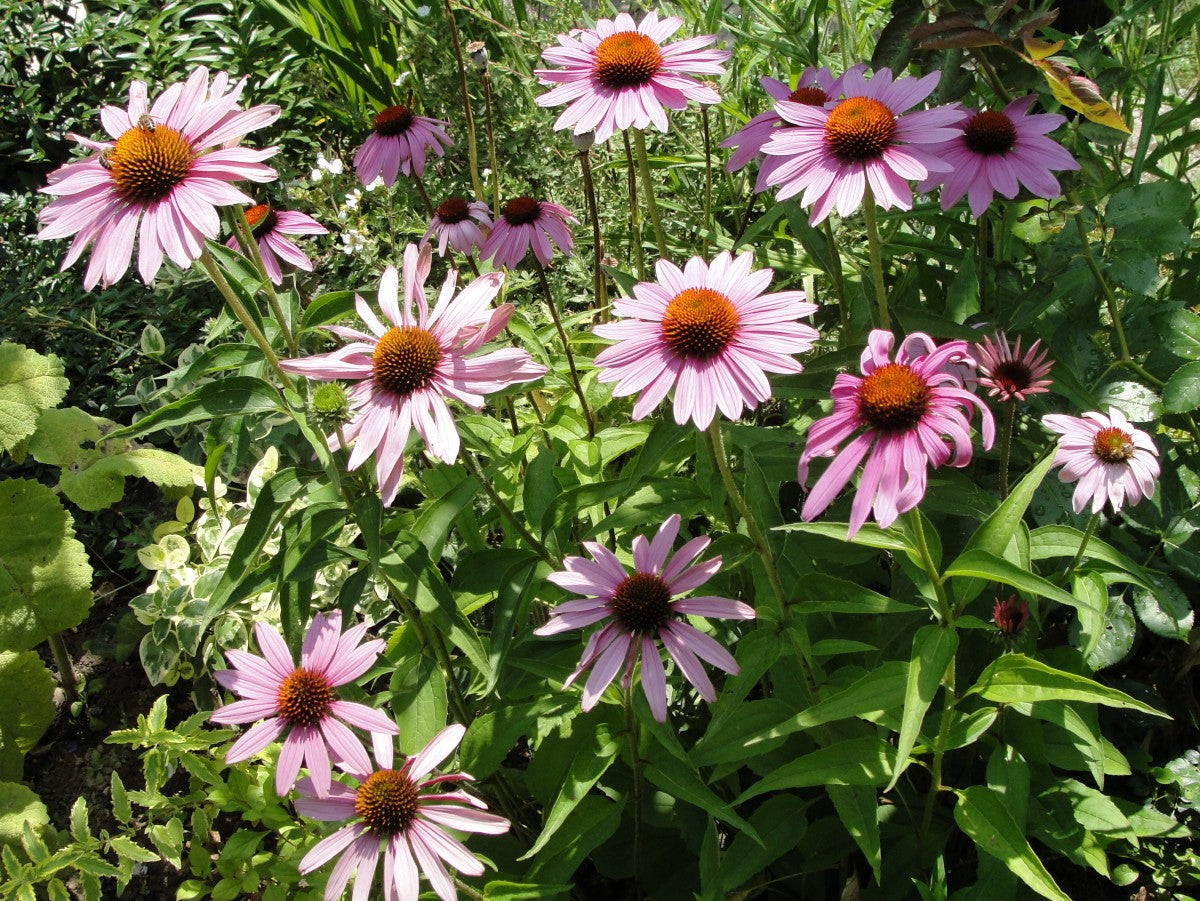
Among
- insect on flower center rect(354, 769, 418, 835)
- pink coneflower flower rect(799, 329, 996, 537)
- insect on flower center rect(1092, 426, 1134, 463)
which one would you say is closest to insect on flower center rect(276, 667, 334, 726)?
insect on flower center rect(354, 769, 418, 835)

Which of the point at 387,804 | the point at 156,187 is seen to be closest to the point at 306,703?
the point at 387,804

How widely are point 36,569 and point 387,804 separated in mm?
1292

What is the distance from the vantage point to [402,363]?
110 centimetres

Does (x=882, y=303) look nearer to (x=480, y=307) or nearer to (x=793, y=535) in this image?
(x=793, y=535)

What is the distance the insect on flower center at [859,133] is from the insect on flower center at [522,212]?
63 cm

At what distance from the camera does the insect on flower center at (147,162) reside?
1105 millimetres

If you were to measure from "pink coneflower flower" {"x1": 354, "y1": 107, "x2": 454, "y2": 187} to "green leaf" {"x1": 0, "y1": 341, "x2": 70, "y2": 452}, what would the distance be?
3.05ft

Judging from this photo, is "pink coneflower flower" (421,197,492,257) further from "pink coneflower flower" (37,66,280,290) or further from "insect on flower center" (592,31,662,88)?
"pink coneflower flower" (37,66,280,290)

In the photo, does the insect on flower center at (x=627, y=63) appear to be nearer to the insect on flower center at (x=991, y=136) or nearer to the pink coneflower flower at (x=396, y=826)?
the insect on flower center at (x=991, y=136)

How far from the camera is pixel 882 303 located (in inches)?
47.8

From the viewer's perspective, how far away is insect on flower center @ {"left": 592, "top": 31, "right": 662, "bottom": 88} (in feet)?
4.69

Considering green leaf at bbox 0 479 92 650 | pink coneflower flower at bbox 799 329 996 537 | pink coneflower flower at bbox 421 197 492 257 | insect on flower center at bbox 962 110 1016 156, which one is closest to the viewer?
pink coneflower flower at bbox 799 329 996 537

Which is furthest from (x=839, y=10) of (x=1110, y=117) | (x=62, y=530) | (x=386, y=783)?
(x=62, y=530)

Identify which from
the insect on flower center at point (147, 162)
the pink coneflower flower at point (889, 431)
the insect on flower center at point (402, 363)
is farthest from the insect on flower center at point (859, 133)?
the insect on flower center at point (147, 162)
